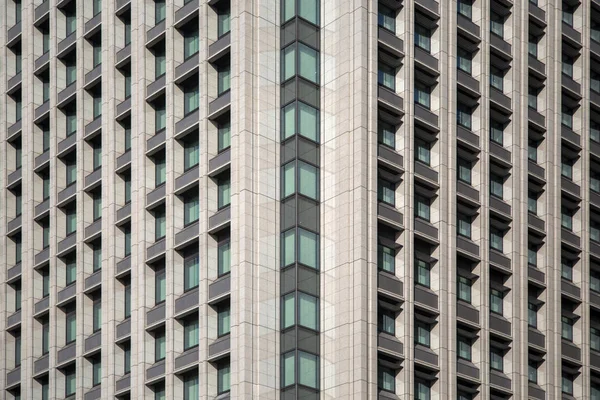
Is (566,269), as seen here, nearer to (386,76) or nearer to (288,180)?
(386,76)

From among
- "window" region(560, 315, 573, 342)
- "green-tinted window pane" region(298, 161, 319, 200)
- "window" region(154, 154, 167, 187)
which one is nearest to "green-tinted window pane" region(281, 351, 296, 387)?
"green-tinted window pane" region(298, 161, 319, 200)

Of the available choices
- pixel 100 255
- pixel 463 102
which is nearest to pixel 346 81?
pixel 463 102

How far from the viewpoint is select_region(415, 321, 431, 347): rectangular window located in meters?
70.8

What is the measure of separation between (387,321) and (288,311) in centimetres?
516

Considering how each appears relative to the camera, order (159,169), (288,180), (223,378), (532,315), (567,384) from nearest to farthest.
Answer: (223,378)
(288,180)
(159,169)
(532,315)
(567,384)

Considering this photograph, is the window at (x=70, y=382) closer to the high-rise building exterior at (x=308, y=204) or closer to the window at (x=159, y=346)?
the high-rise building exterior at (x=308, y=204)

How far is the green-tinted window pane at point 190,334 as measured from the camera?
71.4m

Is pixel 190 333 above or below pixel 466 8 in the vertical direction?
below

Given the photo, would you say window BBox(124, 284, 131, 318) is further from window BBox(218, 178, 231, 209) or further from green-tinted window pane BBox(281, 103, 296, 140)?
green-tinted window pane BBox(281, 103, 296, 140)

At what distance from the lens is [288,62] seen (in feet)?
234

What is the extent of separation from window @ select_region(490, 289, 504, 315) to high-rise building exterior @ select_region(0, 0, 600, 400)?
22cm

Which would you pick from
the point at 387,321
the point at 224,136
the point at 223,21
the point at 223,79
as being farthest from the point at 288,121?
the point at 387,321

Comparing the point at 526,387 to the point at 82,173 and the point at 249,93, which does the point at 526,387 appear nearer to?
the point at 249,93

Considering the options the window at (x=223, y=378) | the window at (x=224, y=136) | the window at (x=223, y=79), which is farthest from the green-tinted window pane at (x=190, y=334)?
the window at (x=223, y=79)
